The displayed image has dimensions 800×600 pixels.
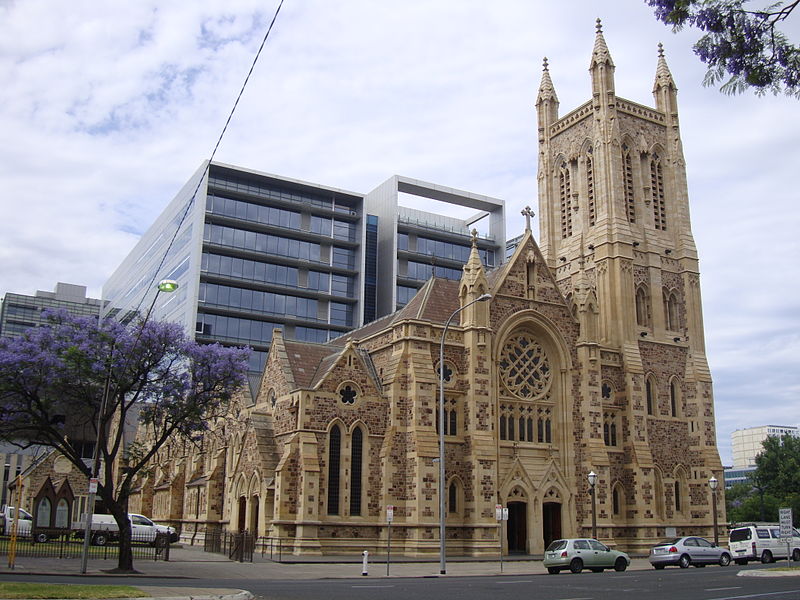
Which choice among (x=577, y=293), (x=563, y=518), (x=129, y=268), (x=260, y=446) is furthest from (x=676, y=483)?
(x=129, y=268)

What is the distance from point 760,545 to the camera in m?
37.1

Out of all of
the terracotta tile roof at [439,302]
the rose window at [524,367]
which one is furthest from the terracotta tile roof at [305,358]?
the rose window at [524,367]

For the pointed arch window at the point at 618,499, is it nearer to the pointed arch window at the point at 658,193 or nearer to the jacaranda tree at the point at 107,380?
the pointed arch window at the point at 658,193

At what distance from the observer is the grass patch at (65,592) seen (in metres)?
16.2

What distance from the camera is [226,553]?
128 ft

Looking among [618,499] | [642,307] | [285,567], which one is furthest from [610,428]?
[285,567]

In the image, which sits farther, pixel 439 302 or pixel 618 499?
pixel 618 499

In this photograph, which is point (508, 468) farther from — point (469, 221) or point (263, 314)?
point (469, 221)

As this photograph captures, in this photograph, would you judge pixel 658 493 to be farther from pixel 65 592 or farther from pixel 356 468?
pixel 65 592

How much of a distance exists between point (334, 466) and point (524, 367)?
41.9ft

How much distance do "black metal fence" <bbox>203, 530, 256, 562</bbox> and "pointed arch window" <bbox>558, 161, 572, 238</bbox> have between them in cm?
3176

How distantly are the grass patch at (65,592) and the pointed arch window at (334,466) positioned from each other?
2400cm

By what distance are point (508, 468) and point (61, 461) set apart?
3671cm

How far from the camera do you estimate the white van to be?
37062 mm
